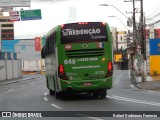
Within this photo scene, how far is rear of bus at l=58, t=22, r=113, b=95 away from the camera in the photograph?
21641mm

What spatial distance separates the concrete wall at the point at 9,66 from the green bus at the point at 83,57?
149ft

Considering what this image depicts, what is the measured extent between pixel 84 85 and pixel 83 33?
7.79 ft

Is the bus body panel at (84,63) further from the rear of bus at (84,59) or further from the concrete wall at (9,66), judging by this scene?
the concrete wall at (9,66)

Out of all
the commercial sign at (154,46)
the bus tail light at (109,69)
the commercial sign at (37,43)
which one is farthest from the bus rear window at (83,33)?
the commercial sign at (37,43)

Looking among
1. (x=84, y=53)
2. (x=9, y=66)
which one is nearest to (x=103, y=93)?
(x=84, y=53)

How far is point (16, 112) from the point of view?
17.4 meters

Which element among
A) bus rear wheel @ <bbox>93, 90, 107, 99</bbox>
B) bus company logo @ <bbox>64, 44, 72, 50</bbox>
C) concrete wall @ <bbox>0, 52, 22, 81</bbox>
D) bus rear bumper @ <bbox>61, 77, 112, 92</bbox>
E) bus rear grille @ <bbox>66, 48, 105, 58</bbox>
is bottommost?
concrete wall @ <bbox>0, 52, 22, 81</bbox>

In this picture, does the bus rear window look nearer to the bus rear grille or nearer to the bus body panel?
the bus body panel

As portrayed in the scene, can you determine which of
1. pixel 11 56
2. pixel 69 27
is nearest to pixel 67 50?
pixel 69 27

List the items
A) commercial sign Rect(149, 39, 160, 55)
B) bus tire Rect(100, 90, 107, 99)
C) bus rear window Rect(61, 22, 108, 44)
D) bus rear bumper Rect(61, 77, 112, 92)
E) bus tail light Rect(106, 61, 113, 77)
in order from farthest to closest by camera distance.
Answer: commercial sign Rect(149, 39, 160, 55), bus tire Rect(100, 90, 107, 99), bus rear window Rect(61, 22, 108, 44), bus tail light Rect(106, 61, 113, 77), bus rear bumper Rect(61, 77, 112, 92)

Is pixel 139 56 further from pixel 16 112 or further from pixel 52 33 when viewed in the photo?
pixel 16 112

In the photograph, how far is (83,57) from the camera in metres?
21.8

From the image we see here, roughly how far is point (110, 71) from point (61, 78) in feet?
7.28

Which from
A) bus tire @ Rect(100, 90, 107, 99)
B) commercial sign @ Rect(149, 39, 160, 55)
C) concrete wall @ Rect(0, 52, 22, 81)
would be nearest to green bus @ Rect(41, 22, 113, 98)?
bus tire @ Rect(100, 90, 107, 99)
